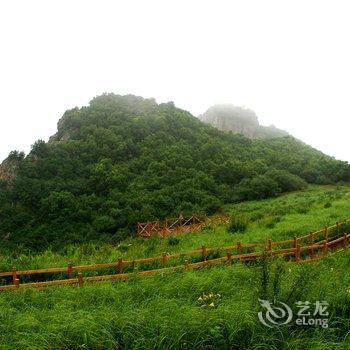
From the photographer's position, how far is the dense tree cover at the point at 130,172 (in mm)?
43562

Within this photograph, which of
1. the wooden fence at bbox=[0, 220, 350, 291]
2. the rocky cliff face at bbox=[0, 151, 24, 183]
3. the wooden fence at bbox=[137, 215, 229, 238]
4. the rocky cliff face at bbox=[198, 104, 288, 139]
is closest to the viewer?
the wooden fence at bbox=[0, 220, 350, 291]

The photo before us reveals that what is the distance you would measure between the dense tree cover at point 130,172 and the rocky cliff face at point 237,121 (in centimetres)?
6373

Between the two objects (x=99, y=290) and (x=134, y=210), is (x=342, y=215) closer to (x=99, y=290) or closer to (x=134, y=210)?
(x=99, y=290)

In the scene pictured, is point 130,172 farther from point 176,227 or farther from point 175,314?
point 175,314

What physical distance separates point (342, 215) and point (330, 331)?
16.5 meters

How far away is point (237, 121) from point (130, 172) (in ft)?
305

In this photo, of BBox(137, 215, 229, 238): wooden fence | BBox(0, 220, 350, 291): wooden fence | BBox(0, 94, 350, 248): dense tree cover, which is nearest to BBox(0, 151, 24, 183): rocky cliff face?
BBox(0, 94, 350, 248): dense tree cover

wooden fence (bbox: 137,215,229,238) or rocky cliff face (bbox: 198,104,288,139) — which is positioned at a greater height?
rocky cliff face (bbox: 198,104,288,139)

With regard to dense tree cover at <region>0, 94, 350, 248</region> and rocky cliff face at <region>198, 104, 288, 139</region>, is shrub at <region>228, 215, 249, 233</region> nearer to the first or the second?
dense tree cover at <region>0, 94, 350, 248</region>

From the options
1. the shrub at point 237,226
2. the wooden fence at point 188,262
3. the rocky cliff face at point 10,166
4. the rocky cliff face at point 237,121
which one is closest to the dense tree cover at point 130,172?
the rocky cliff face at point 10,166

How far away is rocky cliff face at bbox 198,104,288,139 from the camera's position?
13862cm

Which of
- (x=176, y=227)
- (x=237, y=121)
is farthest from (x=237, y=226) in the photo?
(x=237, y=121)

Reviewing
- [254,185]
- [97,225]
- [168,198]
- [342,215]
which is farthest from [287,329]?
[254,185]

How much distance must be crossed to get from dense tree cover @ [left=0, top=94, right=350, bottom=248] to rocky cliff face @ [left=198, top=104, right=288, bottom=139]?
63725mm
